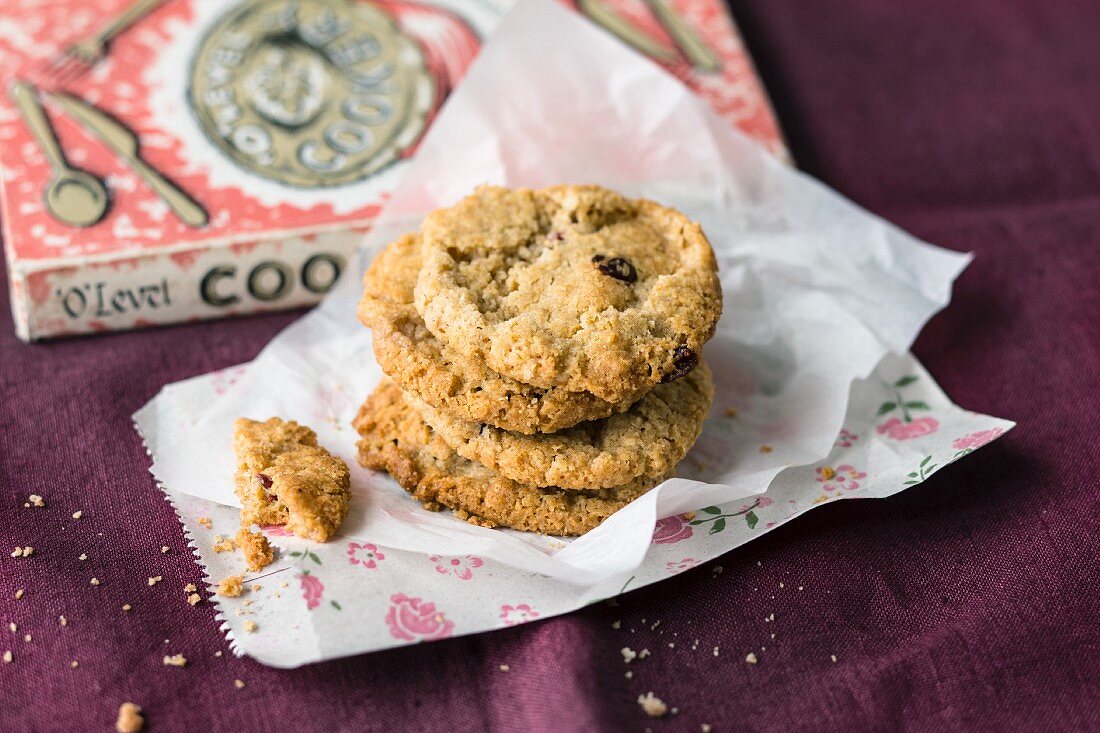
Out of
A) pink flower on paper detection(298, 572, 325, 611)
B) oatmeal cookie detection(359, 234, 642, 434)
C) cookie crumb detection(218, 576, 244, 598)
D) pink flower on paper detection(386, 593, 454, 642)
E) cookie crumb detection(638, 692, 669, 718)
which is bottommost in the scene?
cookie crumb detection(638, 692, 669, 718)

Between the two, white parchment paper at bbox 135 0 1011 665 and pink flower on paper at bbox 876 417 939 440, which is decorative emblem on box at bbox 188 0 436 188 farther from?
pink flower on paper at bbox 876 417 939 440

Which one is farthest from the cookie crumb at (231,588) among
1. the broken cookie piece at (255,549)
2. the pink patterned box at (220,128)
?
the pink patterned box at (220,128)

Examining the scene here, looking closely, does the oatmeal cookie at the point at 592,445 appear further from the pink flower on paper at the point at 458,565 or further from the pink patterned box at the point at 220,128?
the pink patterned box at the point at 220,128

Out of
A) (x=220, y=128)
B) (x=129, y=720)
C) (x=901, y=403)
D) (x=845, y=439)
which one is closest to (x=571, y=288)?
(x=845, y=439)

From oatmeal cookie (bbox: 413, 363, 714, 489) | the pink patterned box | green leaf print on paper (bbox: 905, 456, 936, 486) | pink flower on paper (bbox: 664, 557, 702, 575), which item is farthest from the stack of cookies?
the pink patterned box

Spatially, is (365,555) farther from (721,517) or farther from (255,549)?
(721,517)
